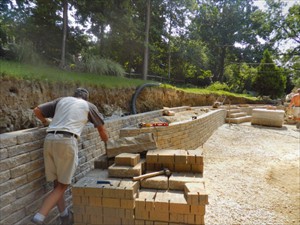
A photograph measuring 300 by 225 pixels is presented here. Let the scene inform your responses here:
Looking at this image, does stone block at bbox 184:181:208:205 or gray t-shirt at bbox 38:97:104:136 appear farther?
gray t-shirt at bbox 38:97:104:136

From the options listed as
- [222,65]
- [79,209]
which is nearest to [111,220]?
[79,209]

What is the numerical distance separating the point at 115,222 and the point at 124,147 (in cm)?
100

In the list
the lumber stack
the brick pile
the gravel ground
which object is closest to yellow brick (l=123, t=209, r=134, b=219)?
the brick pile

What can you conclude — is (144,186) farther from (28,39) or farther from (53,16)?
(53,16)

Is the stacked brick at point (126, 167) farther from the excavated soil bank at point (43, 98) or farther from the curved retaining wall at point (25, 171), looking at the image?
the excavated soil bank at point (43, 98)

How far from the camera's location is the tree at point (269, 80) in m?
17.9

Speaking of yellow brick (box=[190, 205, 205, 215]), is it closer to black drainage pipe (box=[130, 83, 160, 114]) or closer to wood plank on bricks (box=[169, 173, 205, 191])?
wood plank on bricks (box=[169, 173, 205, 191])

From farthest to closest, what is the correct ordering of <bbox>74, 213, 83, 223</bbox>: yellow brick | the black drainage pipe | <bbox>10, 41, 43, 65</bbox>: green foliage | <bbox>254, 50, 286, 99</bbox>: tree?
<bbox>254, 50, 286, 99</bbox>: tree
the black drainage pipe
<bbox>10, 41, 43, 65</bbox>: green foliage
<bbox>74, 213, 83, 223</bbox>: yellow brick

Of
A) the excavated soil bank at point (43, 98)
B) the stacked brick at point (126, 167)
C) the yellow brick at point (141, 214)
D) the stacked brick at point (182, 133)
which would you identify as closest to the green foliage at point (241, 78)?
the stacked brick at point (182, 133)

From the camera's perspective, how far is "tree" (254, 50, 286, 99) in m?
17.9

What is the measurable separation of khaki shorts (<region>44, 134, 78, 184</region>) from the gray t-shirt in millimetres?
111

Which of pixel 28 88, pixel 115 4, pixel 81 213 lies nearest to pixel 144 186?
pixel 81 213

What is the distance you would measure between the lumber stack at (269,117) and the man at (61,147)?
443 inches

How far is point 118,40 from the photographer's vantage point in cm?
962
